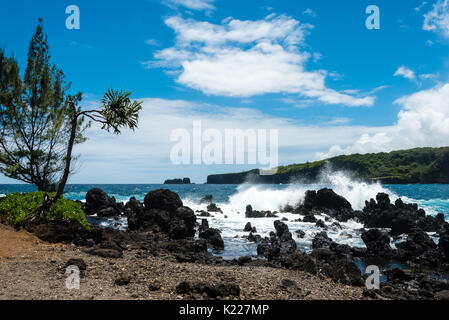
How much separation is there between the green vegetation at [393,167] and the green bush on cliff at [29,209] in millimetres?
147474

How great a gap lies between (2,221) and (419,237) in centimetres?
2445

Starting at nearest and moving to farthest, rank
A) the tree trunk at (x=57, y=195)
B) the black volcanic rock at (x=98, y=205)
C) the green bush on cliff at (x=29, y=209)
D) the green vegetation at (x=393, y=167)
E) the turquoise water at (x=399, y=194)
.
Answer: the green bush on cliff at (x=29, y=209), the tree trunk at (x=57, y=195), the black volcanic rock at (x=98, y=205), the turquoise water at (x=399, y=194), the green vegetation at (x=393, y=167)

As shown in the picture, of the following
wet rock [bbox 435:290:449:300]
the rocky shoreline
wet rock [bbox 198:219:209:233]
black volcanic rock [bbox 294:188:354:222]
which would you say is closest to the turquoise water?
the rocky shoreline

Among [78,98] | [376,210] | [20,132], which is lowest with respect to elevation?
[376,210]

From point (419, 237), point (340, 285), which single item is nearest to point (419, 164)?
point (419, 237)

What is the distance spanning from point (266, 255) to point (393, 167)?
161 metres

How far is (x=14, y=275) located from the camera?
906 centimetres

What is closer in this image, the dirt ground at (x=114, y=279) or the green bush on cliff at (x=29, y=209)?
the dirt ground at (x=114, y=279)

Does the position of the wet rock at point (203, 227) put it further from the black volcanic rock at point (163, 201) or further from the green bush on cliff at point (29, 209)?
the green bush on cliff at point (29, 209)

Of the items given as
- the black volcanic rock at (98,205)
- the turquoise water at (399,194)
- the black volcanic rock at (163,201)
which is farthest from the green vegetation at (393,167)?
the black volcanic rock at (163,201)

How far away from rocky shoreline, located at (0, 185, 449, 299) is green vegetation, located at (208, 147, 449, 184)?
12433 cm

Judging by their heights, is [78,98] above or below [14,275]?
above

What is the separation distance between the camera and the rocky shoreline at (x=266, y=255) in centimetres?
984
